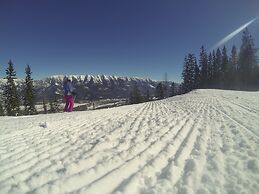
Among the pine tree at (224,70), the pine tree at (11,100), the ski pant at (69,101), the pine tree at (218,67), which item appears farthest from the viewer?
the pine tree at (218,67)

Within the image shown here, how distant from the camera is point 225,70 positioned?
247ft

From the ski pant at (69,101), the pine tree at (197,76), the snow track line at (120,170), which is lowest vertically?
the snow track line at (120,170)

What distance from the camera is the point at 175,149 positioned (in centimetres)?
547

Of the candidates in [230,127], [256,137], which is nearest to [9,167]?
[256,137]

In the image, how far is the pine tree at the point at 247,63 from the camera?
6675 cm

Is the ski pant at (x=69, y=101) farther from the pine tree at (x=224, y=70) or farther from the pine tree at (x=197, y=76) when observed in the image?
the pine tree at (x=197, y=76)

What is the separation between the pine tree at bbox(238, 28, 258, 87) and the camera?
66750 millimetres

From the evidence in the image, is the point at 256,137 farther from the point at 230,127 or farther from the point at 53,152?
the point at 53,152

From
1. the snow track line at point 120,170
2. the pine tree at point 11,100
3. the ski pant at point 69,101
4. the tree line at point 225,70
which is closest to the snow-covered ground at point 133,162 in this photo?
the snow track line at point 120,170

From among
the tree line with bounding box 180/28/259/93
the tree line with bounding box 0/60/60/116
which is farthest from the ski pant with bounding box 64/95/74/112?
the tree line with bounding box 180/28/259/93

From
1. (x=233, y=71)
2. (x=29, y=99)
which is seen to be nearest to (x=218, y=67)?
(x=233, y=71)

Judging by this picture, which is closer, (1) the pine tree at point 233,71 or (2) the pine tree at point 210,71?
(1) the pine tree at point 233,71

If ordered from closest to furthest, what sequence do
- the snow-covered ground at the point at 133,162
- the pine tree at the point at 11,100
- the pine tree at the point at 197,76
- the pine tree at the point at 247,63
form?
1. the snow-covered ground at the point at 133,162
2. the pine tree at the point at 11,100
3. the pine tree at the point at 247,63
4. the pine tree at the point at 197,76

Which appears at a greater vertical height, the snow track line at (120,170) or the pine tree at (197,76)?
the pine tree at (197,76)
